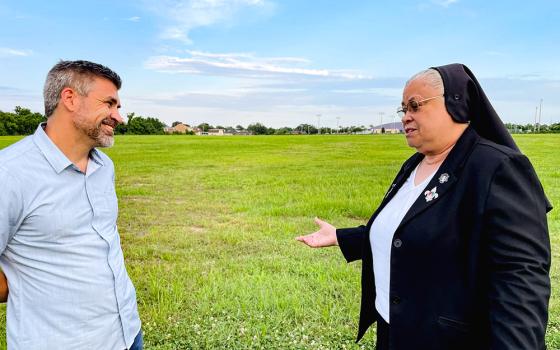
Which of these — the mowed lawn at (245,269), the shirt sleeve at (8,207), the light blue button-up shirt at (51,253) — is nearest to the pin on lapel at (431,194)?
the light blue button-up shirt at (51,253)

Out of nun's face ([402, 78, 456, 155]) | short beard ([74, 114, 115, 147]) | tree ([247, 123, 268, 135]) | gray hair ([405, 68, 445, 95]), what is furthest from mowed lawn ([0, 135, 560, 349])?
tree ([247, 123, 268, 135])

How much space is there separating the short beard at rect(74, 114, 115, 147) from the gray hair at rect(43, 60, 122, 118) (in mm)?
127

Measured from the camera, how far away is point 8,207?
5.93ft

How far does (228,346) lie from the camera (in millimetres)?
3668

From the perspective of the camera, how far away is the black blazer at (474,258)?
5.36 feet

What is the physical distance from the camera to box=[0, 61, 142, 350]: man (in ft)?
6.22

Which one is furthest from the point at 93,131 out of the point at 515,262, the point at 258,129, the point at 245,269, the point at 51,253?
the point at 258,129

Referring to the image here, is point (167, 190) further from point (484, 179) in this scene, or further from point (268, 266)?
point (484, 179)

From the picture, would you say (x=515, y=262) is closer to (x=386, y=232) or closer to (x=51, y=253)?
(x=386, y=232)

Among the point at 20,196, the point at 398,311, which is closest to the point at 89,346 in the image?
the point at 20,196

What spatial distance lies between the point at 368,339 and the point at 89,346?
2.50m

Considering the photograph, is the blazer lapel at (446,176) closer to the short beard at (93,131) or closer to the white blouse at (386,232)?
the white blouse at (386,232)

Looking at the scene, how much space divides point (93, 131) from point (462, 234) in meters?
1.81

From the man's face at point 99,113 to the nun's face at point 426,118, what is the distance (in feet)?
4.91
